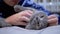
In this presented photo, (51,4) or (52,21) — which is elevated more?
(51,4)

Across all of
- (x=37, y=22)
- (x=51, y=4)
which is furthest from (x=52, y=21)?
(x=51, y=4)

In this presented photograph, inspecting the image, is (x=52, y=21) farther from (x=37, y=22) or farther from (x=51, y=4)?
(x=51, y=4)

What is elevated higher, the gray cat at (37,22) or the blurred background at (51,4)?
the blurred background at (51,4)

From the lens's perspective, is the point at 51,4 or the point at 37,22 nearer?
the point at 37,22

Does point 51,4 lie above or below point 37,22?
above

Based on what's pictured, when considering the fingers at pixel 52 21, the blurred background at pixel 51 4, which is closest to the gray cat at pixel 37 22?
the fingers at pixel 52 21

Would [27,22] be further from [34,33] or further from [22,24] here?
[34,33]

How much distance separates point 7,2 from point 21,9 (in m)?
0.16

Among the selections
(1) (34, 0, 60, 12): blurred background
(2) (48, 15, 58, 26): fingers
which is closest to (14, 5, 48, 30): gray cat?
(2) (48, 15, 58, 26): fingers

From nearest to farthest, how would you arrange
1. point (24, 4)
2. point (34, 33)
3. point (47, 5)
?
point (34, 33) < point (24, 4) < point (47, 5)

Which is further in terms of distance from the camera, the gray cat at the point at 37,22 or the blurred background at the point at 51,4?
the blurred background at the point at 51,4

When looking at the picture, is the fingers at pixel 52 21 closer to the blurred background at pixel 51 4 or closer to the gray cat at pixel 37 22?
the gray cat at pixel 37 22

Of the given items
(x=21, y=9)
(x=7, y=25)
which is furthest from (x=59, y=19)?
(x=7, y=25)

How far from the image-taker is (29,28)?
0.98 metres
